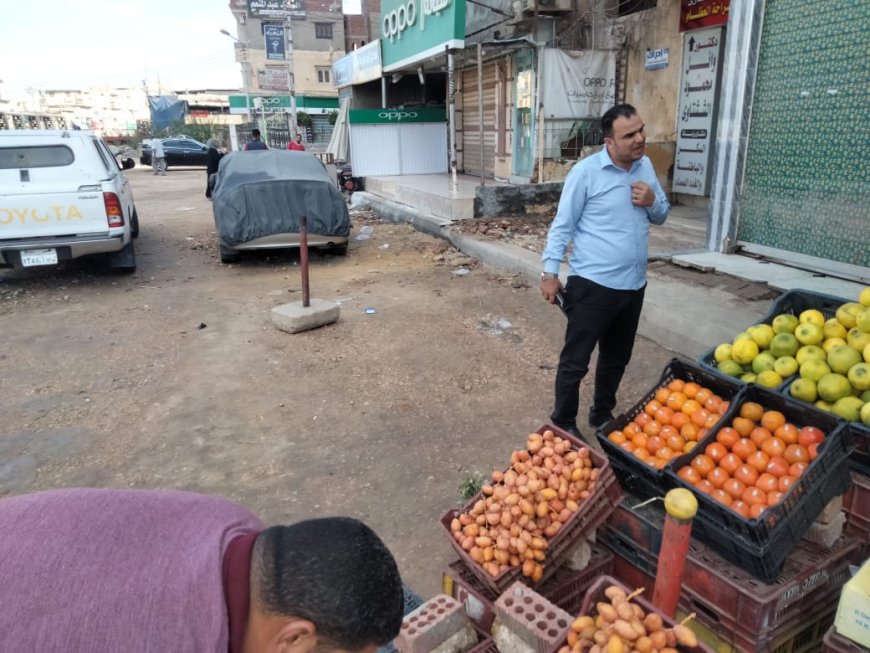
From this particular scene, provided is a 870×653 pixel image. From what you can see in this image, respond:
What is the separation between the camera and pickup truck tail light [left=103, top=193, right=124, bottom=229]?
7.44m

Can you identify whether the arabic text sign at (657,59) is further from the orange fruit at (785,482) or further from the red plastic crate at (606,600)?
the red plastic crate at (606,600)

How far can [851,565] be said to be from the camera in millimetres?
2297

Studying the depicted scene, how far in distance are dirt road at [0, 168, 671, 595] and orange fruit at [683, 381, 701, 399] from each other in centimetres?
134

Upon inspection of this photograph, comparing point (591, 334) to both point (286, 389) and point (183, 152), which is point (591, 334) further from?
point (183, 152)

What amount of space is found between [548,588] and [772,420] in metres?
1.14

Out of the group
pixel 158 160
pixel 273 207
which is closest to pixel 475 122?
pixel 273 207

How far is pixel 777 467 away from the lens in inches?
91.3

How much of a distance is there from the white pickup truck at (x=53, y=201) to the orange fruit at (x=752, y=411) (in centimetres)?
737

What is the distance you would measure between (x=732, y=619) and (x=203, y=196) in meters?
18.7

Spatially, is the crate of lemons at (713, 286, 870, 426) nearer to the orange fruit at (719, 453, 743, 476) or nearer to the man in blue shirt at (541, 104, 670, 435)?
the orange fruit at (719, 453, 743, 476)

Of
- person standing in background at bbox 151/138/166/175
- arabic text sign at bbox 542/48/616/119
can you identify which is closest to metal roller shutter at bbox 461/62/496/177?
arabic text sign at bbox 542/48/616/119

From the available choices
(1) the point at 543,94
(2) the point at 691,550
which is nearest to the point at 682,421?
(2) the point at 691,550

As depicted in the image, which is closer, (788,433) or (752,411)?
(788,433)

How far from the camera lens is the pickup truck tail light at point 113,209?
7441 millimetres
